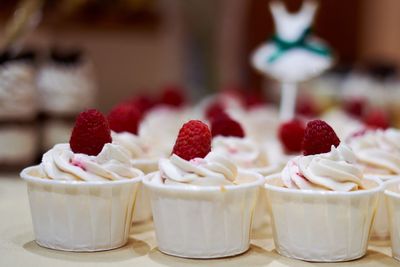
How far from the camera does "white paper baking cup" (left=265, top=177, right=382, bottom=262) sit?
5.13ft

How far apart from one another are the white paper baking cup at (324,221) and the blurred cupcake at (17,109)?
1.17 m

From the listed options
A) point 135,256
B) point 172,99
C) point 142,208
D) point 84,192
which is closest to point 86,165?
point 84,192

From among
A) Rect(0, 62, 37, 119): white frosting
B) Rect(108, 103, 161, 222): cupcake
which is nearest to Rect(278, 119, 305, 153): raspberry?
Rect(108, 103, 161, 222): cupcake

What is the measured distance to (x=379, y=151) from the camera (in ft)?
6.30

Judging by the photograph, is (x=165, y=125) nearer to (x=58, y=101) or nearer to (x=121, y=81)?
(x=58, y=101)

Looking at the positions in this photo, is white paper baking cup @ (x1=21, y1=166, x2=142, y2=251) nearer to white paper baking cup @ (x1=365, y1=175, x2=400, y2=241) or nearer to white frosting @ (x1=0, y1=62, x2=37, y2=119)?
white paper baking cup @ (x1=365, y1=175, x2=400, y2=241)

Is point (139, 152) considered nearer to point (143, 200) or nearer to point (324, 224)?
point (143, 200)

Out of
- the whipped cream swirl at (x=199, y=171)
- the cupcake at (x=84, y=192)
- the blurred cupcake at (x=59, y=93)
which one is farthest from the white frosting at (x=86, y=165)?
the blurred cupcake at (x=59, y=93)

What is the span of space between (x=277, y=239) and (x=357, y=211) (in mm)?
195

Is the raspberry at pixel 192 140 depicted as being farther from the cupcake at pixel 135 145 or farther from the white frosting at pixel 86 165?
the cupcake at pixel 135 145

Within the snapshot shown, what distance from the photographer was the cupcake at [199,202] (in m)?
1.57

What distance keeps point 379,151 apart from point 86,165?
0.78m

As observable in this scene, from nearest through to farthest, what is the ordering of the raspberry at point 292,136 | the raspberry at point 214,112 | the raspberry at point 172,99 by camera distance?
the raspberry at point 292,136, the raspberry at point 214,112, the raspberry at point 172,99

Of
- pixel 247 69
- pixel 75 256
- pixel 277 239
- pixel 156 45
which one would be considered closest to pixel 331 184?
pixel 277 239
